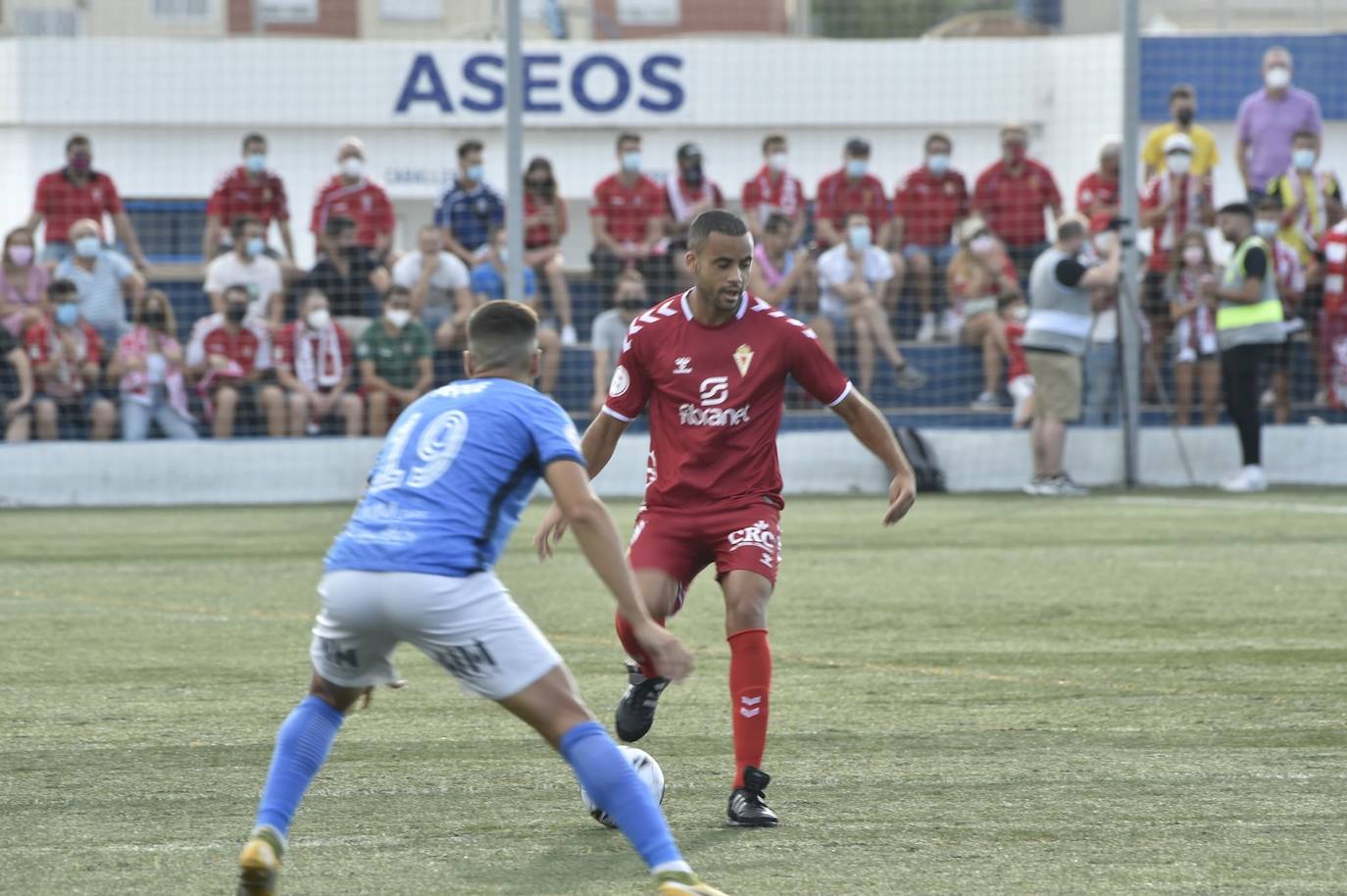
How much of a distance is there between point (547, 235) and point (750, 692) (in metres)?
12.8

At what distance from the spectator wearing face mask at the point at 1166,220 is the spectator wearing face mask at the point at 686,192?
400 cm

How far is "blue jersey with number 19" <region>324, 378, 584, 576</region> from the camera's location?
14.6 ft

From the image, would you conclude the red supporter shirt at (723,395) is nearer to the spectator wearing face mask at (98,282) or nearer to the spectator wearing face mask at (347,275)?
the spectator wearing face mask at (347,275)

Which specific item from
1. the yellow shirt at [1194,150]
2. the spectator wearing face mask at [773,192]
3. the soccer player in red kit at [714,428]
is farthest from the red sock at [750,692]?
the yellow shirt at [1194,150]

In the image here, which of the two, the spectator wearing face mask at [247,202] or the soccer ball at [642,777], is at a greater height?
the spectator wearing face mask at [247,202]

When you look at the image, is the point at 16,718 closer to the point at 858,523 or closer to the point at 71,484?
the point at 858,523

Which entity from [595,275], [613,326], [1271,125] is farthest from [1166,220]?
[595,275]

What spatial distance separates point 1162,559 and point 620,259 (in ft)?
24.9

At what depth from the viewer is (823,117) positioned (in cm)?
2589

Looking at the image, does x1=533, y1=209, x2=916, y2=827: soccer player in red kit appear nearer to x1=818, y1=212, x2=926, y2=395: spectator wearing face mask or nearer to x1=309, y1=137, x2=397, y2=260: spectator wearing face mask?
x1=818, y1=212, x2=926, y2=395: spectator wearing face mask

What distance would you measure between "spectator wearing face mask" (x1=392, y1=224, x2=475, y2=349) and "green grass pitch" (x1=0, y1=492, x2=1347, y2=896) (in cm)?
531

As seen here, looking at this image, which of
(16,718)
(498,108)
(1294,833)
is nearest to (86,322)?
(498,108)

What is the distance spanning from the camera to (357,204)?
1847 centimetres

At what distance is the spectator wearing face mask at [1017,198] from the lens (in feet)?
61.0
